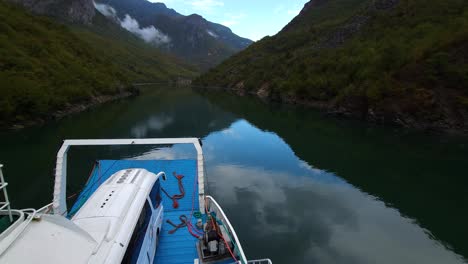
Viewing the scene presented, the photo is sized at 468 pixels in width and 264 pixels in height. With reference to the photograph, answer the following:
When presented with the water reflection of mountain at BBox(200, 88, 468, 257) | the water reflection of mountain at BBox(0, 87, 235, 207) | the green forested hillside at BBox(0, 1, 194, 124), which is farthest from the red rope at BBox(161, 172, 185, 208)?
the green forested hillside at BBox(0, 1, 194, 124)

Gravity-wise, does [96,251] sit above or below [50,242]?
below

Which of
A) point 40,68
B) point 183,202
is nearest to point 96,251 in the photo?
point 183,202

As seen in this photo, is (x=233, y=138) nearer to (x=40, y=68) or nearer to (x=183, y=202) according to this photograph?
(x=183, y=202)

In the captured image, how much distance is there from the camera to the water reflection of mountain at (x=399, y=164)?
2175 cm

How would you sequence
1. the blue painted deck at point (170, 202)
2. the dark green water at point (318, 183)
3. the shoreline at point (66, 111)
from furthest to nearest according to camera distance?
1. the shoreline at point (66, 111)
2. the dark green water at point (318, 183)
3. the blue painted deck at point (170, 202)

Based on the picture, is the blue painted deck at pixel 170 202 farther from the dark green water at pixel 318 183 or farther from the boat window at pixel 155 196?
the dark green water at pixel 318 183

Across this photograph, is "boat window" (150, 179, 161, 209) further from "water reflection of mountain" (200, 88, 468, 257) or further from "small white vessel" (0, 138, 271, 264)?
"water reflection of mountain" (200, 88, 468, 257)

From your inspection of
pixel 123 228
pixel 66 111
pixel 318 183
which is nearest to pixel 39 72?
pixel 66 111

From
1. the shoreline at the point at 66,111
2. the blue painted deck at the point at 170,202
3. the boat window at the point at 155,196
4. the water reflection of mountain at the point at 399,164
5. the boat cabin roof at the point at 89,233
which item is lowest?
the water reflection of mountain at the point at 399,164

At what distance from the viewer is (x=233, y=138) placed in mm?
46125

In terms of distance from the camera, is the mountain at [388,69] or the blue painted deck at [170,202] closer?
the blue painted deck at [170,202]

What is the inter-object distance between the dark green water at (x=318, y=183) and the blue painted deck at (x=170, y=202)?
12.4 ft

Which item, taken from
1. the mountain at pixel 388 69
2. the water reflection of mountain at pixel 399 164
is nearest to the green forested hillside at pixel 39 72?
the water reflection of mountain at pixel 399 164

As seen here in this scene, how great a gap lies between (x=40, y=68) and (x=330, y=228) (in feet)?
242
